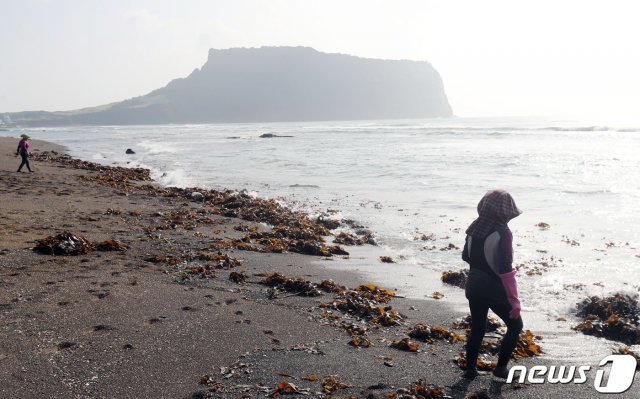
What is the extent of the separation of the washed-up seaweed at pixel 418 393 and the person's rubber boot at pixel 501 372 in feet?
2.30

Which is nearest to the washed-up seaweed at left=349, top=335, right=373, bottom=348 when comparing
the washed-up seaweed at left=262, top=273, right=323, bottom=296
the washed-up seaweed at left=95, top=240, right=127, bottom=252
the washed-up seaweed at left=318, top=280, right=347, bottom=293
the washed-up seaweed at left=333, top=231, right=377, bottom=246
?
the washed-up seaweed at left=262, top=273, right=323, bottom=296

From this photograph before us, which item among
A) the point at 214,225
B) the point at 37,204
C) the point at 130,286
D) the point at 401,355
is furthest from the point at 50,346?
the point at 37,204

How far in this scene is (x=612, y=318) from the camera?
6.33 metres

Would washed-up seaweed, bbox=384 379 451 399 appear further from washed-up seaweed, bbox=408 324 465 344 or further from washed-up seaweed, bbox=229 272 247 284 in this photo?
washed-up seaweed, bbox=229 272 247 284

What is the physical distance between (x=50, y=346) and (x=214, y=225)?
7.60 metres

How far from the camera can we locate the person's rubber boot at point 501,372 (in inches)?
190

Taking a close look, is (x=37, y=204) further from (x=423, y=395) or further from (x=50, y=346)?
(x=423, y=395)

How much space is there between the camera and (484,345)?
18.4 ft

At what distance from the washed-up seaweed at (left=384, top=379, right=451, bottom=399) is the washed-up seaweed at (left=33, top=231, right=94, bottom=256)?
6.40 meters

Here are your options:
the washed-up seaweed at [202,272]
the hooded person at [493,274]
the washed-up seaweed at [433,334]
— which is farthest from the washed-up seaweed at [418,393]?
the washed-up seaweed at [202,272]

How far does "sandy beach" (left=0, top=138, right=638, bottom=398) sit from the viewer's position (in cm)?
447

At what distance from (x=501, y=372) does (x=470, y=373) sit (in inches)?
12.5

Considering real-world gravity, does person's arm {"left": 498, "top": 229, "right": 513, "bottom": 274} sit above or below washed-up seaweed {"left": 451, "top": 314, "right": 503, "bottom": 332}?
above

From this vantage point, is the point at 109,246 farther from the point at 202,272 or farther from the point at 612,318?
the point at 612,318
